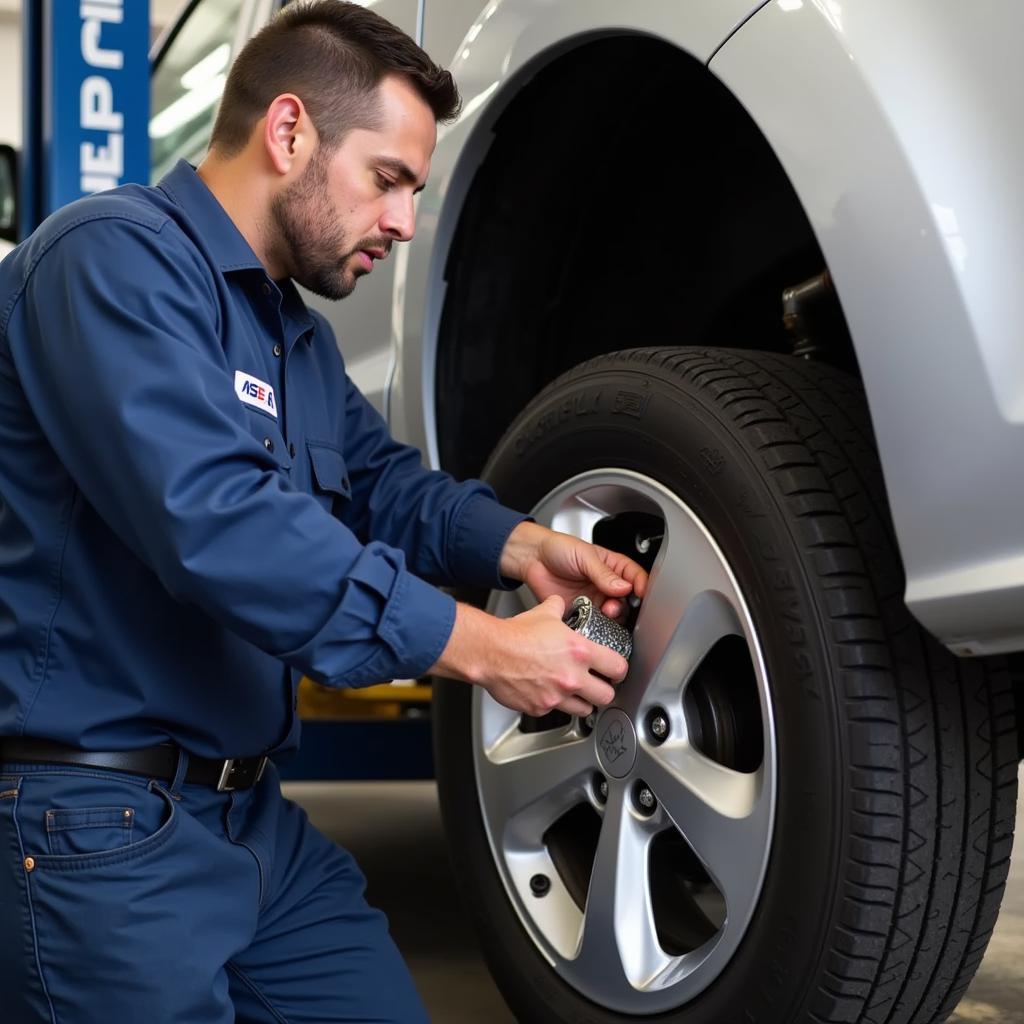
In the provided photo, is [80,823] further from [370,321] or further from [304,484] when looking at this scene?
[370,321]

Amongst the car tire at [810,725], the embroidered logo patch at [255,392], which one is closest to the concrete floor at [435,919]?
the car tire at [810,725]

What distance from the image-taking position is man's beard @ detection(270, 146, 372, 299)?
140 centimetres

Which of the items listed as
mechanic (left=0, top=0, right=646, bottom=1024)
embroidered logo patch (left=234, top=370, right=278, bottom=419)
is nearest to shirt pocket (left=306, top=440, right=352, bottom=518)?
mechanic (left=0, top=0, right=646, bottom=1024)

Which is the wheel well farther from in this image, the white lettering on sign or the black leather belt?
the white lettering on sign

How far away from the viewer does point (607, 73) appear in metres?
1.55

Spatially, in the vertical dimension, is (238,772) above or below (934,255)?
below

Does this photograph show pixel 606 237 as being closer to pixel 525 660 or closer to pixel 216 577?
pixel 525 660

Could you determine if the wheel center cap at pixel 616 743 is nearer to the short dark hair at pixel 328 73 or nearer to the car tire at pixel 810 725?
the car tire at pixel 810 725

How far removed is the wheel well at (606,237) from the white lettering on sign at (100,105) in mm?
1302

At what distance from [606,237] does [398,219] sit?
1.35 feet

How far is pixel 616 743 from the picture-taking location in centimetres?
136

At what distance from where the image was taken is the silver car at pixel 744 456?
1.01 meters

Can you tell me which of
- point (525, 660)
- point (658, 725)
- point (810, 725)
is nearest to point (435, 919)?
point (658, 725)

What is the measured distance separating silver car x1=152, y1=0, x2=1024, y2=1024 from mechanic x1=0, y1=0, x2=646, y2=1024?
13 cm
